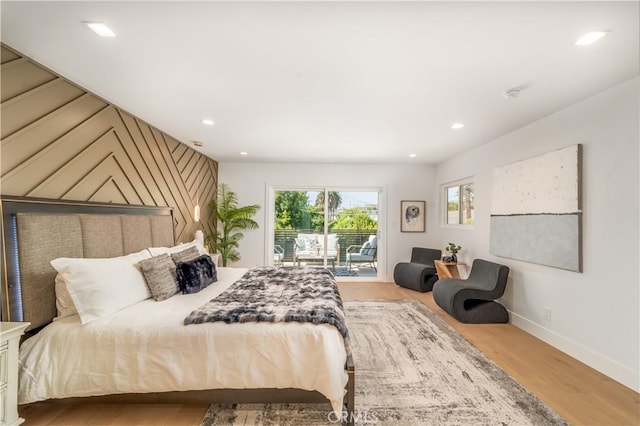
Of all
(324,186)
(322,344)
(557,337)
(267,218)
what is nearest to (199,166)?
(267,218)

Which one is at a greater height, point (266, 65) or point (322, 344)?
point (266, 65)

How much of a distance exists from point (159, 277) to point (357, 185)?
4.03 m

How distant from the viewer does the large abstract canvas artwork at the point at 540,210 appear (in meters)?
2.62

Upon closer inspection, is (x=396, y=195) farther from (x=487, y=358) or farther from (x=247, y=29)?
(x=247, y=29)

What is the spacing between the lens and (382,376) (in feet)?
7.44

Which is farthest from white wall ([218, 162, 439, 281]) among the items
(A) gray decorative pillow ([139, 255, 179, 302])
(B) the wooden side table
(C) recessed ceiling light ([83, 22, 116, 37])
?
(C) recessed ceiling light ([83, 22, 116, 37])

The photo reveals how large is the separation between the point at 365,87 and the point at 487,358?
2.72 m

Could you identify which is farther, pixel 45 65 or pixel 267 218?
pixel 267 218

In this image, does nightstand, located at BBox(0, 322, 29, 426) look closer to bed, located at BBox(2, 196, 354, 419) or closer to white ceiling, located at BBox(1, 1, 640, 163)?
bed, located at BBox(2, 196, 354, 419)

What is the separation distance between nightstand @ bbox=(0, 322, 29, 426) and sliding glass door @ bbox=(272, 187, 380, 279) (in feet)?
13.7

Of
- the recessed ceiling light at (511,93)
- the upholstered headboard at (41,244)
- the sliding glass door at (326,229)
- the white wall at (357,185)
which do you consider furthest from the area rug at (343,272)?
the recessed ceiling light at (511,93)

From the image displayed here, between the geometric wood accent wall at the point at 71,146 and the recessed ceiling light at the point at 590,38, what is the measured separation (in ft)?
11.9

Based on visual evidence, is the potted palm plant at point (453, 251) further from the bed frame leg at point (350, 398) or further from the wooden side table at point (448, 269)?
the bed frame leg at point (350, 398)

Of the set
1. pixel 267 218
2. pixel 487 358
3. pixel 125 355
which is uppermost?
pixel 267 218
